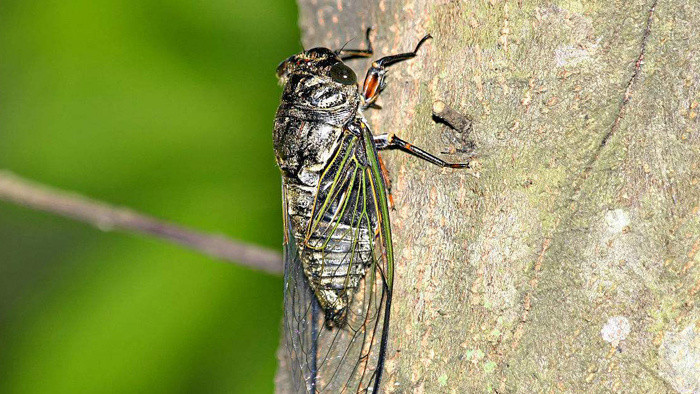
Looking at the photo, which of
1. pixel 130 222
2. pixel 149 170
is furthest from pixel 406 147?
pixel 149 170

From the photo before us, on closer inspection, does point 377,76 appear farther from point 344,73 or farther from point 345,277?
point 345,277

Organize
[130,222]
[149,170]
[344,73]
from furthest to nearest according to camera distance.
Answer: [149,170] → [130,222] → [344,73]

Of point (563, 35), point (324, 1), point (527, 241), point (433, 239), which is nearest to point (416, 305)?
point (433, 239)

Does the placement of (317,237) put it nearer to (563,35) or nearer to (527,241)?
(527,241)

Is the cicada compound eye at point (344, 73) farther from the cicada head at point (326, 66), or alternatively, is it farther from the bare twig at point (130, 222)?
the bare twig at point (130, 222)

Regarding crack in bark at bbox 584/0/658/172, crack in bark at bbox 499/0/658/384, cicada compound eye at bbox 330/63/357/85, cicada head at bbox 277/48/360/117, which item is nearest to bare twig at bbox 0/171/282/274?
cicada head at bbox 277/48/360/117

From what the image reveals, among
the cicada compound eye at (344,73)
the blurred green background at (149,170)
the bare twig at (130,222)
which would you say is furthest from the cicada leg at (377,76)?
the blurred green background at (149,170)

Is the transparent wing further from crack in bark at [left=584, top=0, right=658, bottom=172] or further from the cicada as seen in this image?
crack in bark at [left=584, top=0, right=658, bottom=172]
